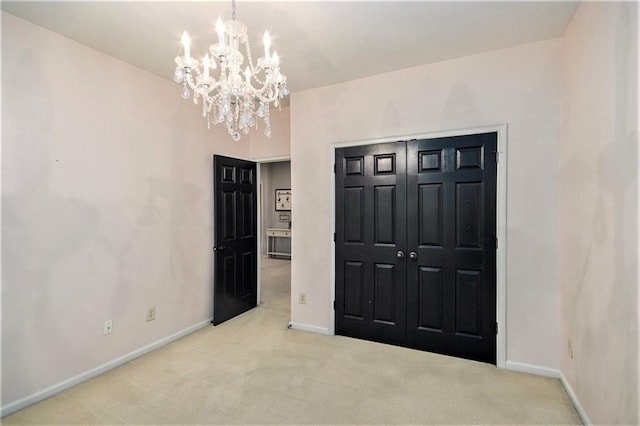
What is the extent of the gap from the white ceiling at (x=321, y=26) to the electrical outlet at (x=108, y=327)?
227 cm

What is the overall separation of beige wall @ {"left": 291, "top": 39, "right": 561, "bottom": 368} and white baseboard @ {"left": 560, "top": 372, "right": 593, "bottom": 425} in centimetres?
16

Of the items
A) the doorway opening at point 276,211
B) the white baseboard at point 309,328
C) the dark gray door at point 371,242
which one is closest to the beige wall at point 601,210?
the dark gray door at point 371,242

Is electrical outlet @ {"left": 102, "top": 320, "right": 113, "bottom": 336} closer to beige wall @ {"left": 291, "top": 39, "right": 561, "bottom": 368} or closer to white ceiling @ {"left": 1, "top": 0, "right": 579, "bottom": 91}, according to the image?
white ceiling @ {"left": 1, "top": 0, "right": 579, "bottom": 91}

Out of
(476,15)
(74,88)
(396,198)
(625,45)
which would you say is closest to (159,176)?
(74,88)

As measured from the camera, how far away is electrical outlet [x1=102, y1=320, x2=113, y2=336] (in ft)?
8.59

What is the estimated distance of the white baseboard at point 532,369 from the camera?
96.9 inches

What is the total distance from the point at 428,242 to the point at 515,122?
1.24 metres

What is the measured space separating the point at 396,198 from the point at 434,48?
1.32 metres

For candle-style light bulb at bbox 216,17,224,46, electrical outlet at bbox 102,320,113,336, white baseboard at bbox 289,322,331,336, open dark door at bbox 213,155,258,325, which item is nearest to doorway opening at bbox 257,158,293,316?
open dark door at bbox 213,155,258,325

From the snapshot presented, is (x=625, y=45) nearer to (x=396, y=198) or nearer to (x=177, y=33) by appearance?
(x=396, y=198)

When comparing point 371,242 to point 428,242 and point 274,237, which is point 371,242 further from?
point 274,237

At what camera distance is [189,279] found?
3406 mm

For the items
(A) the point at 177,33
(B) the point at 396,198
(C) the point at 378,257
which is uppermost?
(A) the point at 177,33

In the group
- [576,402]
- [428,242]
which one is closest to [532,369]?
[576,402]
